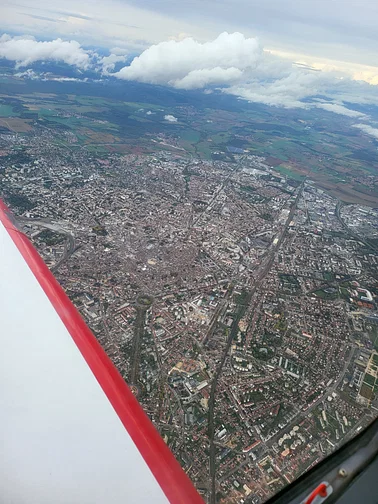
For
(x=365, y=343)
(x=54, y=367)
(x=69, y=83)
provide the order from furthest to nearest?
1. (x=69, y=83)
2. (x=365, y=343)
3. (x=54, y=367)

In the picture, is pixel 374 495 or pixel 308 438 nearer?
pixel 374 495

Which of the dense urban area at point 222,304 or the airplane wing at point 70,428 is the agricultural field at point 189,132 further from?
the airplane wing at point 70,428

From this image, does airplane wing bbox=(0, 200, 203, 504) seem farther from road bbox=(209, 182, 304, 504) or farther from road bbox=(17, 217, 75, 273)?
road bbox=(17, 217, 75, 273)

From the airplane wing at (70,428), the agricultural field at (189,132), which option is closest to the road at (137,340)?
the airplane wing at (70,428)

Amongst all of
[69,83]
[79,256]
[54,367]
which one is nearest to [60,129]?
[79,256]

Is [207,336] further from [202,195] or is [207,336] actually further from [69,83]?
[69,83]

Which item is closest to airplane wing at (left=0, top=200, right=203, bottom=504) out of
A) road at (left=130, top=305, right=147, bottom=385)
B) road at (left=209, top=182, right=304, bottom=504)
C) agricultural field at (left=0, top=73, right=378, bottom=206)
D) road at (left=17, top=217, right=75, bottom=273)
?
road at (left=209, top=182, right=304, bottom=504)

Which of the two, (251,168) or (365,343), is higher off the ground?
(251,168)
